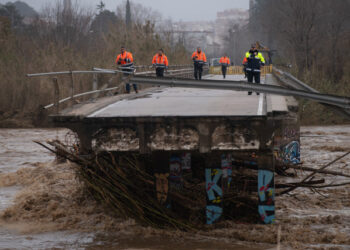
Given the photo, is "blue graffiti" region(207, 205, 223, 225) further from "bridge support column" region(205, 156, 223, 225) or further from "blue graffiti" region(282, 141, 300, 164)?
"blue graffiti" region(282, 141, 300, 164)

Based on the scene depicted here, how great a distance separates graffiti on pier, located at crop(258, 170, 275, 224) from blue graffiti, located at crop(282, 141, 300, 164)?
18.6 ft

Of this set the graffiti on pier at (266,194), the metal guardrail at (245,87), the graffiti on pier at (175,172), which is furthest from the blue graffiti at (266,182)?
the metal guardrail at (245,87)

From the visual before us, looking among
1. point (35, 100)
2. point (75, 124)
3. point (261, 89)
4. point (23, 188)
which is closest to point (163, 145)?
point (75, 124)

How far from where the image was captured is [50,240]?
9.62 meters

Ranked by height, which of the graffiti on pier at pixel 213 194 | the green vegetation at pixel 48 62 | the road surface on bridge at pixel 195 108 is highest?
the green vegetation at pixel 48 62

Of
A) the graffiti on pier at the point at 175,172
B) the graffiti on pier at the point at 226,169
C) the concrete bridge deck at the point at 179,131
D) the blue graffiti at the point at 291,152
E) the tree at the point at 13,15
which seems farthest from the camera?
the tree at the point at 13,15

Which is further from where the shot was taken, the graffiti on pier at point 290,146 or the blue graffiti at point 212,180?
the graffiti on pier at point 290,146

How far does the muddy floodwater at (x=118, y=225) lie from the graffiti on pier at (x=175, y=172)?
0.82m

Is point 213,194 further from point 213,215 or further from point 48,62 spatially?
point 48,62

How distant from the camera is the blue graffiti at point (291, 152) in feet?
49.5

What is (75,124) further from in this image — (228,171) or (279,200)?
(279,200)

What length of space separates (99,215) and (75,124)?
242cm

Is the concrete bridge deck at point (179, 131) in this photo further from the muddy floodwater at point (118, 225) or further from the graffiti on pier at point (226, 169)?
the graffiti on pier at point (226, 169)

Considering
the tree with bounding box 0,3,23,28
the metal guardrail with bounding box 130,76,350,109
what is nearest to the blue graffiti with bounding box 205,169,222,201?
the metal guardrail with bounding box 130,76,350,109
